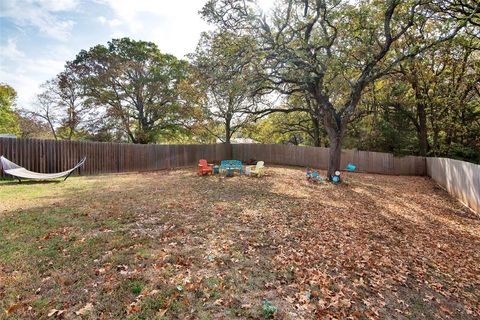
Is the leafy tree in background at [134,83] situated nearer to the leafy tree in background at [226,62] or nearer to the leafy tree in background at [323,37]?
the leafy tree in background at [226,62]

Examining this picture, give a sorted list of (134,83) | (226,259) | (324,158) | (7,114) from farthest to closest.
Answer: (7,114) → (324,158) → (134,83) → (226,259)

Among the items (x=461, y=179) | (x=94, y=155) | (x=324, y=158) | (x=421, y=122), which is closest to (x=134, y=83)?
(x=94, y=155)

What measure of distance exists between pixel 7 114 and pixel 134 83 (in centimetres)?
1305

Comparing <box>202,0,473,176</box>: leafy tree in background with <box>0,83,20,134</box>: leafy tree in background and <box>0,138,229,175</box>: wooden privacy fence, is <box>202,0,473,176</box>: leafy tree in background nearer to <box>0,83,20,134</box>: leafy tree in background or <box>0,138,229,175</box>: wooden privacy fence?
<box>0,138,229,175</box>: wooden privacy fence

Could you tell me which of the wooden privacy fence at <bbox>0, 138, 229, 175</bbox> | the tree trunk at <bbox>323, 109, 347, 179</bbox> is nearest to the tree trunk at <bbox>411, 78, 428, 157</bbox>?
the tree trunk at <bbox>323, 109, 347, 179</bbox>

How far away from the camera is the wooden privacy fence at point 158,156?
9391 mm

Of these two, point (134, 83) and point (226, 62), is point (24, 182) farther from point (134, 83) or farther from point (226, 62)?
point (134, 83)

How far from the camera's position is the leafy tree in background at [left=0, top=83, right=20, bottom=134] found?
20547 millimetres

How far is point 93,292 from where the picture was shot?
104 inches

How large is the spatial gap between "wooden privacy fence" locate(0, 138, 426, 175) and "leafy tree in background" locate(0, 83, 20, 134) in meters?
15.7

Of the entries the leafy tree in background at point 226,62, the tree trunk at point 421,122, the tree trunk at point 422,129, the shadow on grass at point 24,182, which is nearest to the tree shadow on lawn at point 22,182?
the shadow on grass at point 24,182

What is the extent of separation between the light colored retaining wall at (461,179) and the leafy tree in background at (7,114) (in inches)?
1157

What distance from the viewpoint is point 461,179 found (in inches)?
325

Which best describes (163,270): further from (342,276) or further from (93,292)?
(342,276)
